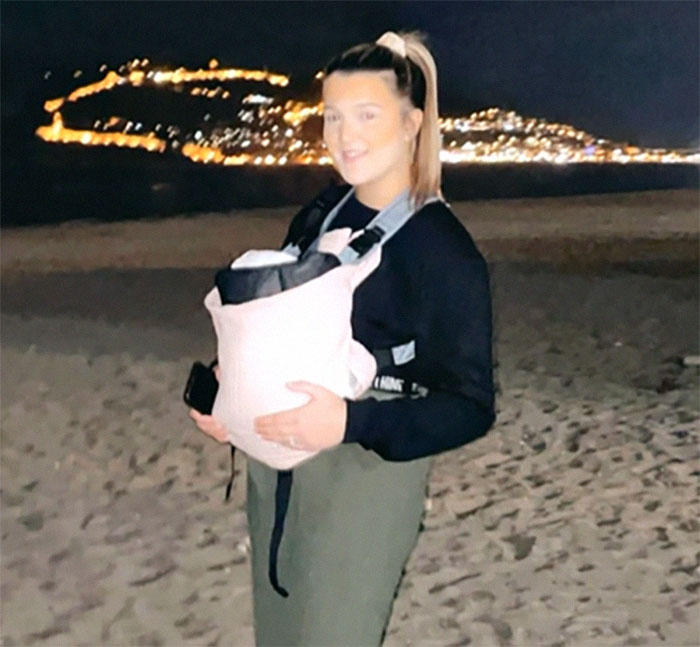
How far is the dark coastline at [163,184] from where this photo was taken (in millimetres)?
12344

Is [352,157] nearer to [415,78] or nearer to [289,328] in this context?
[415,78]

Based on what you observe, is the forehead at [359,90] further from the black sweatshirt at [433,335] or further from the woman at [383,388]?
the black sweatshirt at [433,335]

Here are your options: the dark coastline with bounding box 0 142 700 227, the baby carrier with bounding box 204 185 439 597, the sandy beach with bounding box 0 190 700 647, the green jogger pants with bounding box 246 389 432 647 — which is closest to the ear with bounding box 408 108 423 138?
the baby carrier with bounding box 204 185 439 597

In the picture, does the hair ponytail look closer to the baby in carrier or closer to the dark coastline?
the baby in carrier

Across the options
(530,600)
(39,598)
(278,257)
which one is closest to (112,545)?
(39,598)

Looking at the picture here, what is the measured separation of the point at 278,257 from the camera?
1174 mm

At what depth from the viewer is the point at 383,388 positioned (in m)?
1.26

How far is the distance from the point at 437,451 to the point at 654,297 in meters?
5.99

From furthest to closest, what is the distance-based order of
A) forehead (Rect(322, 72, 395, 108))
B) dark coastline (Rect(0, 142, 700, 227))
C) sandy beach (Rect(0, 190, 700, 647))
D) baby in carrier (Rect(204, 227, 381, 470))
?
dark coastline (Rect(0, 142, 700, 227))
sandy beach (Rect(0, 190, 700, 647))
forehead (Rect(322, 72, 395, 108))
baby in carrier (Rect(204, 227, 381, 470))

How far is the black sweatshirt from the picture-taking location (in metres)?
1.20

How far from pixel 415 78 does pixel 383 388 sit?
0.37m

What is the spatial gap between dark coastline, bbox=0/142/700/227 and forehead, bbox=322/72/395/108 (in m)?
10.9

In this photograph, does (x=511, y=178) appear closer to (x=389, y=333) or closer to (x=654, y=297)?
(x=654, y=297)

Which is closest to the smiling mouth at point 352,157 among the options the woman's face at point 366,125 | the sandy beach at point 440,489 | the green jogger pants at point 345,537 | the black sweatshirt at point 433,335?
the woman's face at point 366,125
